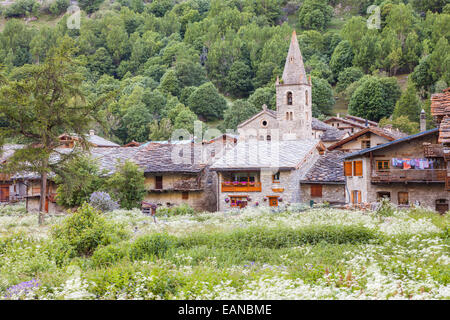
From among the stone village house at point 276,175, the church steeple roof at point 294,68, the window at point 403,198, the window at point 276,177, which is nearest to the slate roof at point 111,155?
the stone village house at point 276,175

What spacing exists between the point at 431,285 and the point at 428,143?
2352 cm

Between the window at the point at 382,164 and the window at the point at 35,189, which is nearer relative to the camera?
the window at the point at 382,164

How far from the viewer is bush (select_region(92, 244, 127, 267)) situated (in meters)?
12.9

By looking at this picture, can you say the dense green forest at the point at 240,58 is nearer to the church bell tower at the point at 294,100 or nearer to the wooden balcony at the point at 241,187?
the church bell tower at the point at 294,100

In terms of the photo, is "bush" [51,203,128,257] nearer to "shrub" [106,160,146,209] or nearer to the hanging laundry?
"shrub" [106,160,146,209]

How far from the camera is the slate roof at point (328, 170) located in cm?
3797

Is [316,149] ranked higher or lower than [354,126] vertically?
lower

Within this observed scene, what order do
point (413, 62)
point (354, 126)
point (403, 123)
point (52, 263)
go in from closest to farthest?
point (52, 263)
point (403, 123)
point (354, 126)
point (413, 62)

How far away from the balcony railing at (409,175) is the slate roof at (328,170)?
14.1 feet
